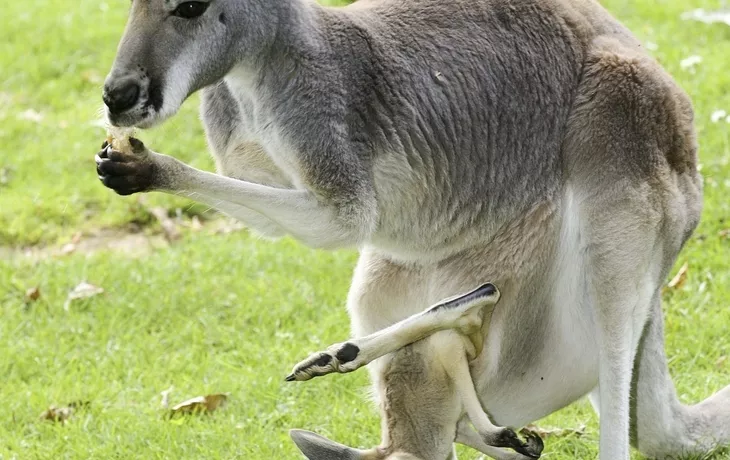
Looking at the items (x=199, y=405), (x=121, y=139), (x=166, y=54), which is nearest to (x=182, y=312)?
(x=199, y=405)

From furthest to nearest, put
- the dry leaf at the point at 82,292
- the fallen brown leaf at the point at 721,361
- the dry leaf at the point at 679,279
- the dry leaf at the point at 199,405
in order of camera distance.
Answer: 1. the dry leaf at the point at 82,292
2. the dry leaf at the point at 679,279
3. the fallen brown leaf at the point at 721,361
4. the dry leaf at the point at 199,405

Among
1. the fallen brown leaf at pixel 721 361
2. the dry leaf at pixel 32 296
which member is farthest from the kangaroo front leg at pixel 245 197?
the dry leaf at pixel 32 296

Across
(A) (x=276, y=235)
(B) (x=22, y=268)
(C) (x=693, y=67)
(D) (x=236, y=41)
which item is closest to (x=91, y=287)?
(B) (x=22, y=268)

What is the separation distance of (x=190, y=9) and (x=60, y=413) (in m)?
2.04

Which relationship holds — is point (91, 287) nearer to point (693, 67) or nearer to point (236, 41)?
point (236, 41)

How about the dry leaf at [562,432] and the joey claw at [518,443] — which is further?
the dry leaf at [562,432]

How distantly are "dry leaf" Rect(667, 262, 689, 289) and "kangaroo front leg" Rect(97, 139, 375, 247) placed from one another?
6.93ft

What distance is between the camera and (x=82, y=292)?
5.59 m

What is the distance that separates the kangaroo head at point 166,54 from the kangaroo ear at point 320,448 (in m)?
1.09

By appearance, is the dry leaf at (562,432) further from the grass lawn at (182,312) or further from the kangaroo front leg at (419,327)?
the kangaroo front leg at (419,327)

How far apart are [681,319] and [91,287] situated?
103 inches

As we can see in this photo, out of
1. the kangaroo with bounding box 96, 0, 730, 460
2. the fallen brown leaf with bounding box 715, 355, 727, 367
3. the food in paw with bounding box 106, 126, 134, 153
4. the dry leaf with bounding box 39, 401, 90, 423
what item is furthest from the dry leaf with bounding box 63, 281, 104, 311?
the fallen brown leaf with bounding box 715, 355, 727, 367

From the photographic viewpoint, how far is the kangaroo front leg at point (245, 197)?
3262mm

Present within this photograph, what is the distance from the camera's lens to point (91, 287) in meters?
5.64
